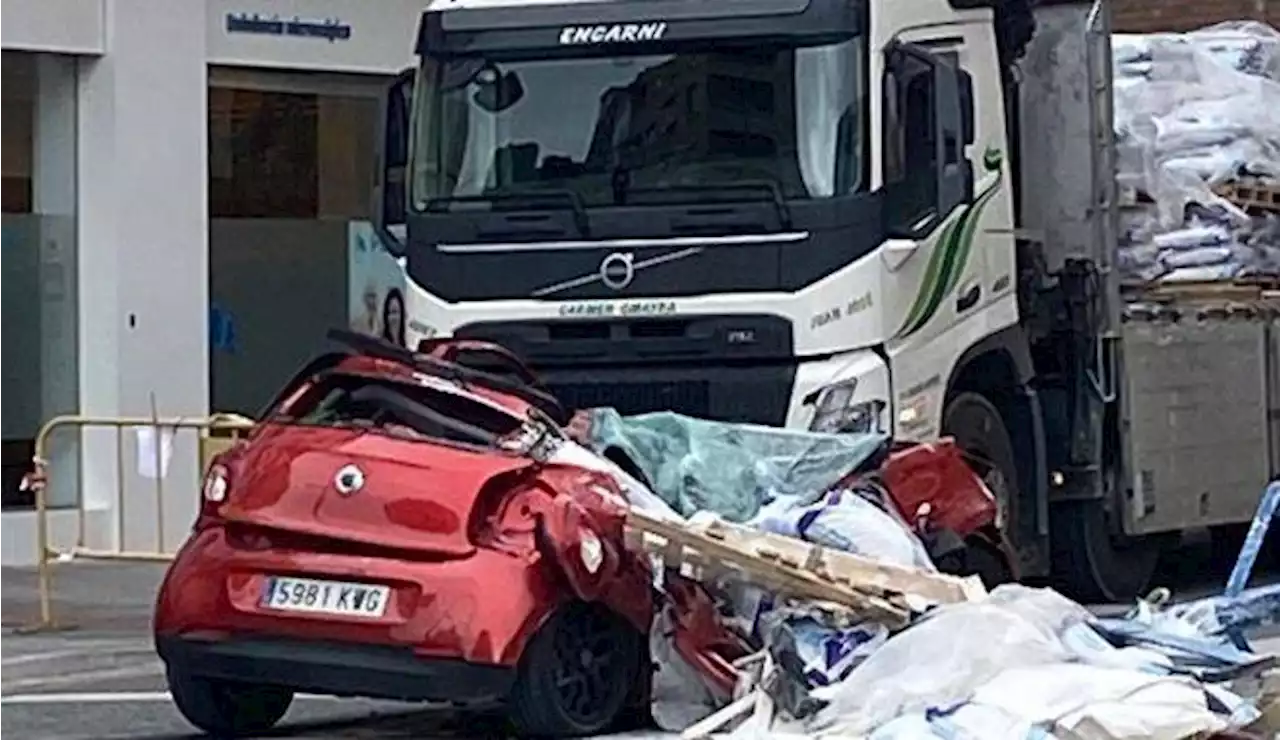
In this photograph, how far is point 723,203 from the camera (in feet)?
45.6

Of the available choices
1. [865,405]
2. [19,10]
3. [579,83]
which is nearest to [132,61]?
Answer: [19,10]

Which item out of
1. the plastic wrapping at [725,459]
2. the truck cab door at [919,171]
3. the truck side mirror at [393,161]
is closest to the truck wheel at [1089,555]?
the truck cab door at [919,171]

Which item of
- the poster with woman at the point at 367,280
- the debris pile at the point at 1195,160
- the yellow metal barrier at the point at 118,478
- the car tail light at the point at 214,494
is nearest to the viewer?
the car tail light at the point at 214,494

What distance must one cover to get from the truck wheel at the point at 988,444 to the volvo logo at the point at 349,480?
4.27 m

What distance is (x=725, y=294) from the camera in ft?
45.5

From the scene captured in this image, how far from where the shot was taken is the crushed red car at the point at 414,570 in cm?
1095

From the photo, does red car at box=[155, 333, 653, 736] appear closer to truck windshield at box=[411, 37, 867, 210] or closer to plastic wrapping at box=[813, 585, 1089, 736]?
plastic wrapping at box=[813, 585, 1089, 736]

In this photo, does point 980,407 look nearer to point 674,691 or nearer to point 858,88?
point 858,88

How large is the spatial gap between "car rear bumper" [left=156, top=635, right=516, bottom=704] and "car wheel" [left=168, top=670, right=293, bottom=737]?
0.66ft

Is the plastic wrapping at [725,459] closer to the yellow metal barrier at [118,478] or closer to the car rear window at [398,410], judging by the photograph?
the car rear window at [398,410]

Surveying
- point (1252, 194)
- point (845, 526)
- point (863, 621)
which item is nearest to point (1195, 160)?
point (1252, 194)

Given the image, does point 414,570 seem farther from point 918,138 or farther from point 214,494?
point 918,138

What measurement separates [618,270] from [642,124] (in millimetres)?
776

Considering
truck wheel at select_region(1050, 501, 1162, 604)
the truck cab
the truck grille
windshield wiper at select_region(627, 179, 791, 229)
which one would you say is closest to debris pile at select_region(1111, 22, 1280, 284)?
truck wheel at select_region(1050, 501, 1162, 604)
